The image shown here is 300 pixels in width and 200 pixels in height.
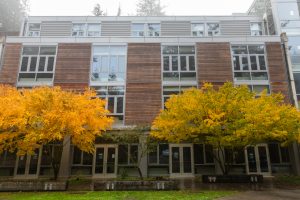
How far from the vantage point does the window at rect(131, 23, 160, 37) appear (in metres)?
27.1

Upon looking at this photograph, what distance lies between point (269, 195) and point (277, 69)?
13.1 m

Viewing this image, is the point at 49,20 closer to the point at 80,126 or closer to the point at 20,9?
the point at 80,126

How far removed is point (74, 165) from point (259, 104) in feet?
44.9

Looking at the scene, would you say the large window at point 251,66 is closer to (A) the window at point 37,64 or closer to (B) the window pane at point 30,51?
(A) the window at point 37,64

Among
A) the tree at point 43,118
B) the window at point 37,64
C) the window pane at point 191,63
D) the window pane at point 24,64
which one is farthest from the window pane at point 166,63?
the window pane at point 24,64

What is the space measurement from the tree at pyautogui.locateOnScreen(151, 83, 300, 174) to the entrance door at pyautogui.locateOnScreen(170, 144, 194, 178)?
3.78 metres

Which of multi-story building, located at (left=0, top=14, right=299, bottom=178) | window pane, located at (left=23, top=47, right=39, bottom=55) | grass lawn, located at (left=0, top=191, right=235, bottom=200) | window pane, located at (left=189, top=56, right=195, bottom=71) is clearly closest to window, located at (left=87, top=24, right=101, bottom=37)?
multi-story building, located at (left=0, top=14, right=299, bottom=178)

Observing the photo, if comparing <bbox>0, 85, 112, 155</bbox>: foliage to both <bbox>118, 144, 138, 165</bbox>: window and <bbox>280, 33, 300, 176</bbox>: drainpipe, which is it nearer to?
<bbox>118, 144, 138, 165</bbox>: window

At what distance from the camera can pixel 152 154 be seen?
837 inches

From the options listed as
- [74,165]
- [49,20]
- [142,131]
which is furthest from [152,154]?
[49,20]

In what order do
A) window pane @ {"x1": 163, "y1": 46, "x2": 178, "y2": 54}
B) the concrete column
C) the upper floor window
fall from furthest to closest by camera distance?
window pane @ {"x1": 163, "y1": 46, "x2": 178, "y2": 54} < the upper floor window < the concrete column

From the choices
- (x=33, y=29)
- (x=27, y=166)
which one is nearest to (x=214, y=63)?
(x=27, y=166)

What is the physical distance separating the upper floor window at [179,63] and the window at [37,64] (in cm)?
921

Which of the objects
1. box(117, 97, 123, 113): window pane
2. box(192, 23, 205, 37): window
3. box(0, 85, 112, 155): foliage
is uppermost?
box(192, 23, 205, 37): window
